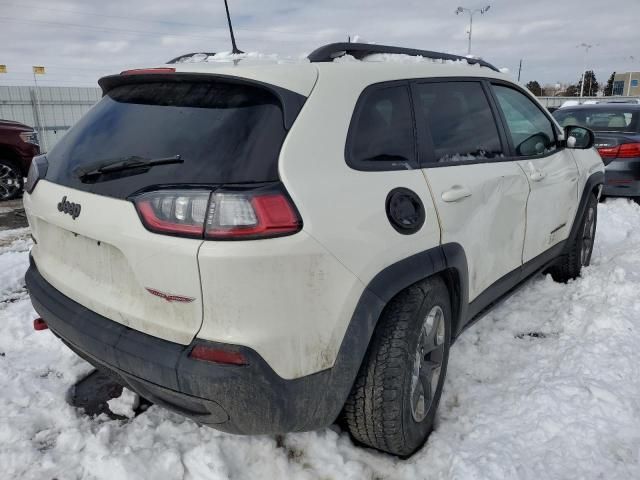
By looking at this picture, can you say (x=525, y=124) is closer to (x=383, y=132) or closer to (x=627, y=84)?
(x=383, y=132)

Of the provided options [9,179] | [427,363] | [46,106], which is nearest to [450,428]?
[427,363]

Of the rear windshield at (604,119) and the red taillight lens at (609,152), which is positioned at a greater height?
Result: the rear windshield at (604,119)

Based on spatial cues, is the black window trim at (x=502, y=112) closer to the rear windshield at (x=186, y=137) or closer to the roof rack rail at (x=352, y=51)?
the roof rack rail at (x=352, y=51)

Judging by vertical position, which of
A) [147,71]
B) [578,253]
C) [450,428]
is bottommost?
[450,428]

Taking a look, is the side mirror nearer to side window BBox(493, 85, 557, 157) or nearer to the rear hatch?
side window BBox(493, 85, 557, 157)

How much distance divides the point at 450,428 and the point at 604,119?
7412mm

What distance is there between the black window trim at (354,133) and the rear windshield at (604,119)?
6.56 metres

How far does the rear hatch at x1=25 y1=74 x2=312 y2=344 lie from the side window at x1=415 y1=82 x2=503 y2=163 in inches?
35.0

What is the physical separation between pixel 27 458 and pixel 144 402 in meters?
0.58

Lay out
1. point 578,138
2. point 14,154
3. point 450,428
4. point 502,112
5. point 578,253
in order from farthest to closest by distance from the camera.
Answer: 1. point 14,154
2. point 578,253
3. point 578,138
4. point 502,112
5. point 450,428

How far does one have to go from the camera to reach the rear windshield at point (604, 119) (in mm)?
7938

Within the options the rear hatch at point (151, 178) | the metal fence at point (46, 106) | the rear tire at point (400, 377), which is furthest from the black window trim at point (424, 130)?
the metal fence at point (46, 106)

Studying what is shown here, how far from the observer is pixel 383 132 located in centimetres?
226

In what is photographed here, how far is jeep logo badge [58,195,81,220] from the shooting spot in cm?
209
